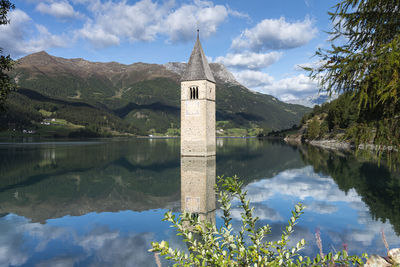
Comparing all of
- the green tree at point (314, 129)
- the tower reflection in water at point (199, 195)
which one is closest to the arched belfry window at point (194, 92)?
the tower reflection in water at point (199, 195)

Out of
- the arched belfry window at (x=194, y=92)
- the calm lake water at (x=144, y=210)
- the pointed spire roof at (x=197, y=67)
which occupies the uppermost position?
the pointed spire roof at (x=197, y=67)

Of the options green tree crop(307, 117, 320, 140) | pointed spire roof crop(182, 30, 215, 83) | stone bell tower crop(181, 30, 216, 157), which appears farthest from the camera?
green tree crop(307, 117, 320, 140)

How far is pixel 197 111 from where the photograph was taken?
50.3 metres

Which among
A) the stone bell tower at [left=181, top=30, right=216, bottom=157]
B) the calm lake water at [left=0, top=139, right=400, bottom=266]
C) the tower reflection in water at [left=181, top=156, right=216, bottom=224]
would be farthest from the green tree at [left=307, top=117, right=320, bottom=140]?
the tower reflection in water at [left=181, top=156, right=216, bottom=224]

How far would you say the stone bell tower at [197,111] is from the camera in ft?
163

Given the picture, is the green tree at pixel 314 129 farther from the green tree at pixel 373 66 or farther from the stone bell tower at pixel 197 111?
the green tree at pixel 373 66

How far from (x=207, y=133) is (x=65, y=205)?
33.5m

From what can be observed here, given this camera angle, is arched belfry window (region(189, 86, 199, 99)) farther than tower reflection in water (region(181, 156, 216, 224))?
Yes

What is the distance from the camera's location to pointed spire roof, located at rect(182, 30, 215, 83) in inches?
2031

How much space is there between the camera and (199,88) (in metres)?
51.2

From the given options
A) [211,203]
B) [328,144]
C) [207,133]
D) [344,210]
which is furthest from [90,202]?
[328,144]

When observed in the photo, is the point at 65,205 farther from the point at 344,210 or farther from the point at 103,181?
A: the point at 344,210

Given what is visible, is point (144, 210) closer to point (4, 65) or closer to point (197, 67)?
point (4, 65)

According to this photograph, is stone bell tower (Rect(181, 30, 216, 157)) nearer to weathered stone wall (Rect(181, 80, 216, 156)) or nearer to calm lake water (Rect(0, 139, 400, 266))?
weathered stone wall (Rect(181, 80, 216, 156))
